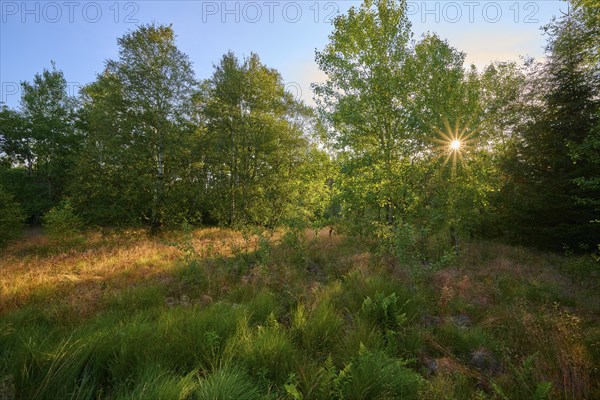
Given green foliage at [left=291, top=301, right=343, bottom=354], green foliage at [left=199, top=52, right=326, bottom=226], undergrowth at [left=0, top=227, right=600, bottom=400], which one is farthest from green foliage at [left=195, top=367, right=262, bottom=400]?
green foliage at [left=199, top=52, right=326, bottom=226]

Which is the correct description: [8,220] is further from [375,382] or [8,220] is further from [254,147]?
[375,382]

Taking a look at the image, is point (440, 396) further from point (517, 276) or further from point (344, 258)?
point (517, 276)

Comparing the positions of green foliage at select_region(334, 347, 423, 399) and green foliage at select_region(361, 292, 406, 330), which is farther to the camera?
green foliage at select_region(361, 292, 406, 330)

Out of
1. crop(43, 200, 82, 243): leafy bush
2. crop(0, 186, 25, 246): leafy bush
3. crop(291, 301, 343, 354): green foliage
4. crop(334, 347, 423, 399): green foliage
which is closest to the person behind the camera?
crop(334, 347, 423, 399): green foliage

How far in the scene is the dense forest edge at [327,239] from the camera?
3.05m

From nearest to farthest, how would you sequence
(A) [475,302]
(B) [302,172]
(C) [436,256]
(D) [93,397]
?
(D) [93,397] → (A) [475,302] → (C) [436,256] → (B) [302,172]

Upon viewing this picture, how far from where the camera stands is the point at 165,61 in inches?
613

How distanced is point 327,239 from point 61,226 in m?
12.8

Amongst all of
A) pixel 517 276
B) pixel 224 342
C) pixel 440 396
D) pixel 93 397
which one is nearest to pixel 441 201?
pixel 517 276

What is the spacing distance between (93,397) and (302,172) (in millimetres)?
16342

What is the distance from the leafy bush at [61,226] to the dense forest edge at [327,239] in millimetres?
95

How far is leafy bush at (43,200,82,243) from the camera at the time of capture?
1078 centimetres

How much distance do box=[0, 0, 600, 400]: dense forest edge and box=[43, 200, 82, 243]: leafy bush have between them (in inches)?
3.7

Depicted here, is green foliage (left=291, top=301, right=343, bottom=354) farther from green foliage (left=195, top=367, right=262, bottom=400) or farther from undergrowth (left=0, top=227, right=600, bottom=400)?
green foliage (left=195, top=367, right=262, bottom=400)
